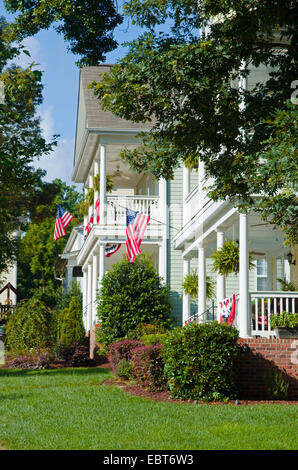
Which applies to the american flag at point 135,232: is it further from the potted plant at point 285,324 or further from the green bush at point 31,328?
the potted plant at point 285,324

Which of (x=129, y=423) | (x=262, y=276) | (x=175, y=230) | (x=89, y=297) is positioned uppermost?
(x=175, y=230)

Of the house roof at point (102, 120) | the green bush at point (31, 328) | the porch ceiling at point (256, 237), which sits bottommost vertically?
the green bush at point (31, 328)

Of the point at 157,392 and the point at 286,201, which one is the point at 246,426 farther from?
the point at 157,392

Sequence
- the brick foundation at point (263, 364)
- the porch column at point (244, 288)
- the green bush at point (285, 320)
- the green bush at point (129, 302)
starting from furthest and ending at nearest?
1. the green bush at point (129, 302)
2. the green bush at point (285, 320)
3. the porch column at point (244, 288)
4. the brick foundation at point (263, 364)

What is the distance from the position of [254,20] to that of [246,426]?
566 centimetres

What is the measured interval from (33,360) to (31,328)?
139cm

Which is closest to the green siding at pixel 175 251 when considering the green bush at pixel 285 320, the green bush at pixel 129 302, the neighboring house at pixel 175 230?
the neighboring house at pixel 175 230

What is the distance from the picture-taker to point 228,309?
1559 cm

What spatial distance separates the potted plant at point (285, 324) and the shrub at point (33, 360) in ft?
26.3

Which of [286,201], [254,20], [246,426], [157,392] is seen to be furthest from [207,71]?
A: [157,392]

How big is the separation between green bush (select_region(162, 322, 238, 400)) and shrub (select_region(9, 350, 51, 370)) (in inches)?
313

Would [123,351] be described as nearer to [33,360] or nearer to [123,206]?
[33,360]

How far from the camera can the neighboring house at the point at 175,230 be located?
16.1 meters

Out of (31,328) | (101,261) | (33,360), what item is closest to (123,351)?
(31,328)
